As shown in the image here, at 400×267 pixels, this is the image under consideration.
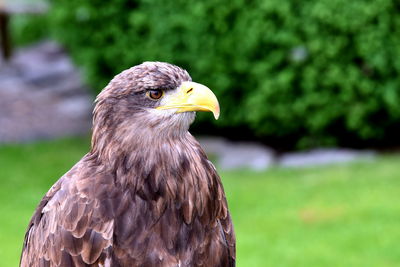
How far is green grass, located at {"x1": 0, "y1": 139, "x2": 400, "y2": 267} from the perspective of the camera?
22.4ft

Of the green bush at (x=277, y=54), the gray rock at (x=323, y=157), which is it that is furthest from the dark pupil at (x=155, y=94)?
the gray rock at (x=323, y=157)

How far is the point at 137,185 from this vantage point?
3572 millimetres

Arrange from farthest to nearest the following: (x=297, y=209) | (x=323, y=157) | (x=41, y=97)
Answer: (x=41, y=97) < (x=323, y=157) < (x=297, y=209)

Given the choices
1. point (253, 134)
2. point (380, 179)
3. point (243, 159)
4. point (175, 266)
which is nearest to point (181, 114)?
point (175, 266)

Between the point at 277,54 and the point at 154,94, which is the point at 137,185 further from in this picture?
the point at 277,54

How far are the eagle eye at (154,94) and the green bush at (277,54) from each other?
5181 mm

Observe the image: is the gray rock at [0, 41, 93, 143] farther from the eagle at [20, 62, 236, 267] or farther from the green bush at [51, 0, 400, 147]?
the eagle at [20, 62, 236, 267]

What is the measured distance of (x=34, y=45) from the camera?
15727 millimetres

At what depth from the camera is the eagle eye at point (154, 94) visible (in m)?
3.51

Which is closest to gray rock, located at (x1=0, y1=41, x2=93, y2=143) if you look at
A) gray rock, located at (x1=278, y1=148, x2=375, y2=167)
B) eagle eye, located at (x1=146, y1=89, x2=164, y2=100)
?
gray rock, located at (x1=278, y1=148, x2=375, y2=167)

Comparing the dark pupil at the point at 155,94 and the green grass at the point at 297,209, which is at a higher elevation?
the dark pupil at the point at 155,94

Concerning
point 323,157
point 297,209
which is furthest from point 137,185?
point 323,157

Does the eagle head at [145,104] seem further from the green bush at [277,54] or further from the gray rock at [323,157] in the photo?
the gray rock at [323,157]

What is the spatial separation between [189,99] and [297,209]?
442cm
